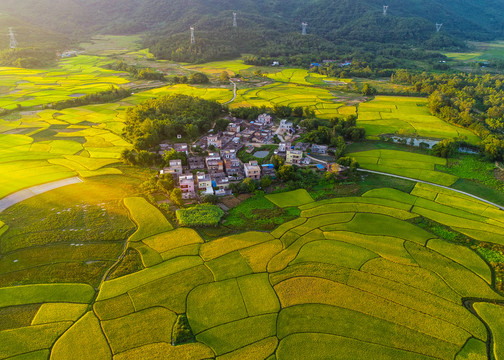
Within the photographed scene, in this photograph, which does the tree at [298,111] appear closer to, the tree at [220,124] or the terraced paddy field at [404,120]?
the terraced paddy field at [404,120]

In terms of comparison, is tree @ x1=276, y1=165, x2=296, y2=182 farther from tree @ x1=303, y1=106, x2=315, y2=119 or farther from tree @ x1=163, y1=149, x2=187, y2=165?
tree @ x1=303, y1=106, x2=315, y2=119

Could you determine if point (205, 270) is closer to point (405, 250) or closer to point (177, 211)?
point (177, 211)

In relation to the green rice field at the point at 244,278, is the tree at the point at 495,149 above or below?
above

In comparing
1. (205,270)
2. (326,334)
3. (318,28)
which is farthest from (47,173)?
(318,28)

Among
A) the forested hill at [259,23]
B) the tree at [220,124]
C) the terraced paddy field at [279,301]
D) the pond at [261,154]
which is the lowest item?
the terraced paddy field at [279,301]

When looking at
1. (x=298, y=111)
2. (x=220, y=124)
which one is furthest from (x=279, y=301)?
(x=298, y=111)

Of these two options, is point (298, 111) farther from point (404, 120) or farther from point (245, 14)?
point (245, 14)

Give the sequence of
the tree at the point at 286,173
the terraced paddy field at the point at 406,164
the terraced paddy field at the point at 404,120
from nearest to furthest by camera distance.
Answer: the tree at the point at 286,173, the terraced paddy field at the point at 406,164, the terraced paddy field at the point at 404,120

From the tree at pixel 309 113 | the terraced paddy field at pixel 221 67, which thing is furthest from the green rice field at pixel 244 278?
the terraced paddy field at pixel 221 67
